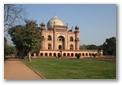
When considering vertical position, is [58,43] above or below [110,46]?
above

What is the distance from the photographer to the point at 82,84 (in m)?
6.07

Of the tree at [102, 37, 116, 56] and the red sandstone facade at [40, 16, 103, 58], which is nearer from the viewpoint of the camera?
the tree at [102, 37, 116, 56]

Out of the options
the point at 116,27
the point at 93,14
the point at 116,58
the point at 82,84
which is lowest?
the point at 82,84

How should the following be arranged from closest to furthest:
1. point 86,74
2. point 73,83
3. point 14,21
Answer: point 73,83, point 86,74, point 14,21

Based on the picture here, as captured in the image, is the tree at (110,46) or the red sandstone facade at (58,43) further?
the red sandstone facade at (58,43)

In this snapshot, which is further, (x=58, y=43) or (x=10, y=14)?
(x=58, y=43)

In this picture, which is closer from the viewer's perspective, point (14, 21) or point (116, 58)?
point (116, 58)

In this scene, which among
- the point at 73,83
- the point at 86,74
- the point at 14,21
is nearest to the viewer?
the point at 73,83

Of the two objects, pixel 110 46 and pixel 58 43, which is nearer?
pixel 110 46

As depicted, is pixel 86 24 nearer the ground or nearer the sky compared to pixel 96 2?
nearer the ground

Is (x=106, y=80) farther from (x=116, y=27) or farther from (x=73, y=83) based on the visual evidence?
(x=116, y=27)

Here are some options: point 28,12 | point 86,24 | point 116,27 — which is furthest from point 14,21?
point 116,27

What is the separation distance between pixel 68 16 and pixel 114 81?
2.28 metres

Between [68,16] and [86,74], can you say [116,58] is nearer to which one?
[86,74]
